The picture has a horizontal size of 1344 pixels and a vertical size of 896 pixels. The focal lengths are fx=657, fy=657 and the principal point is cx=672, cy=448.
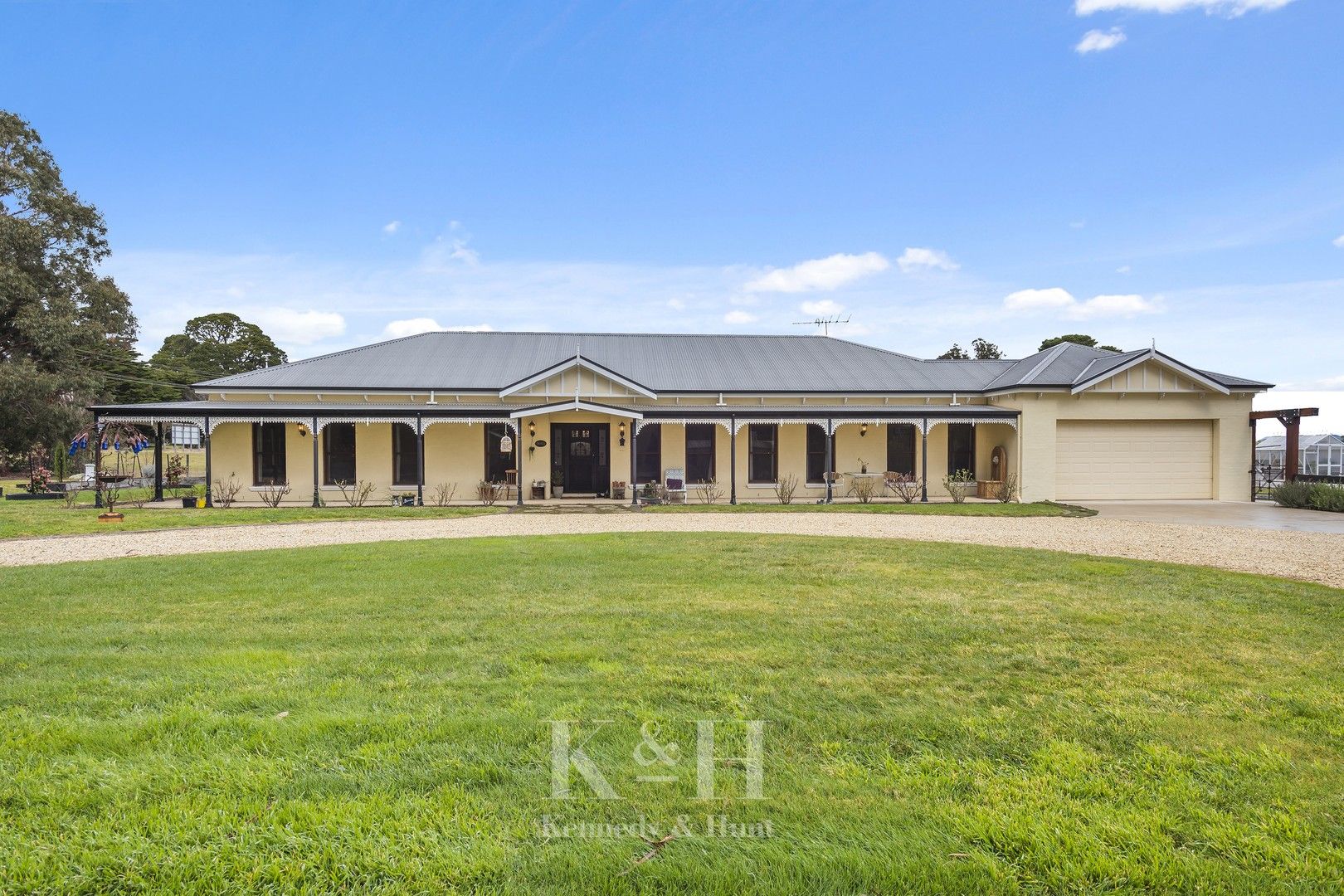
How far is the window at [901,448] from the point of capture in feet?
66.5

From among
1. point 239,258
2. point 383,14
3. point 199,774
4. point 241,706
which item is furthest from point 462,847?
point 239,258

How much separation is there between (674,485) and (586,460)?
2.84 meters

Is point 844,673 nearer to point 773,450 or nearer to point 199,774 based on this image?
point 199,774

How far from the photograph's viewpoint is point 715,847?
Result: 2.41 meters

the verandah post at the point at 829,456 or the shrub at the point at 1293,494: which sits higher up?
the verandah post at the point at 829,456

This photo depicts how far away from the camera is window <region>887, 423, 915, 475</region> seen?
2027cm

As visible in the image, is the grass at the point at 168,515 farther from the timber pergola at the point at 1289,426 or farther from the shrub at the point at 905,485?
the timber pergola at the point at 1289,426

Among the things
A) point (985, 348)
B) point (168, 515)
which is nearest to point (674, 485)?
point (168, 515)

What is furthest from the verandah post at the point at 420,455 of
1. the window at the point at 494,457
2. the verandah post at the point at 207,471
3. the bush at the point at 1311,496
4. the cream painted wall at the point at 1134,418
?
the bush at the point at 1311,496

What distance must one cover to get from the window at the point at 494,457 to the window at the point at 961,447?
530 inches

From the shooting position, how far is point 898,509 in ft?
54.1

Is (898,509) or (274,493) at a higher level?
(274,493)

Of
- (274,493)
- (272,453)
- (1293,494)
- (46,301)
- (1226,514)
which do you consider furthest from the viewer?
(46,301)

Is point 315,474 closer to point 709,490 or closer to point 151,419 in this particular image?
point 151,419
